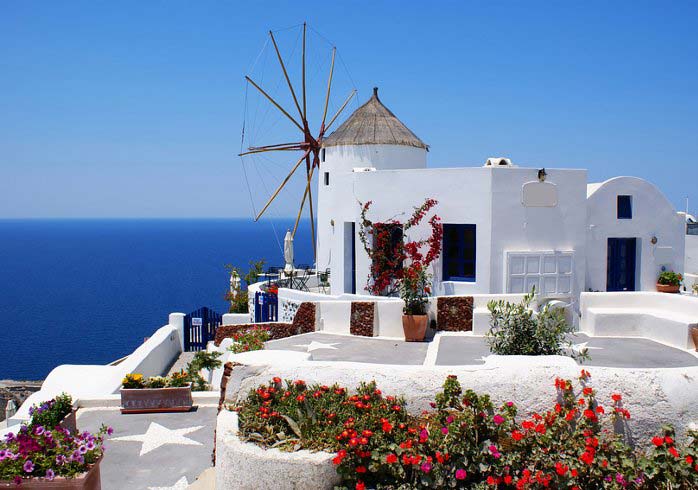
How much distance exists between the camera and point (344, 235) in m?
20.5

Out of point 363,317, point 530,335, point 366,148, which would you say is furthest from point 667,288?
Result: point 366,148

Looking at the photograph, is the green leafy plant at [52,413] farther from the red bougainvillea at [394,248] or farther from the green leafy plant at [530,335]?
the red bougainvillea at [394,248]

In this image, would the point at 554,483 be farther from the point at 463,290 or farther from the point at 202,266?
the point at 202,266

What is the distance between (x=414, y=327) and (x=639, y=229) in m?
9.91

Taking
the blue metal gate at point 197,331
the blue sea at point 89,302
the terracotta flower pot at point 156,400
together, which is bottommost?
the blue sea at point 89,302

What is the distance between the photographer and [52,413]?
24.6ft

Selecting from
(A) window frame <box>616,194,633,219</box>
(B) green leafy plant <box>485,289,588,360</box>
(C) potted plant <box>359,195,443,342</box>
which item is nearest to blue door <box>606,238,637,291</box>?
(A) window frame <box>616,194,633,219</box>

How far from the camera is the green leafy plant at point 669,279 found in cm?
1948

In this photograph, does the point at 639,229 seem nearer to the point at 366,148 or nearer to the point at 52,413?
the point at 366,148

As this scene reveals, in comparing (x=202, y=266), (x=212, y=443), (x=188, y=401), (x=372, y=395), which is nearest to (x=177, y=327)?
(x=188, y=401)

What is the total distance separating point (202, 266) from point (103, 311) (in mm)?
63172

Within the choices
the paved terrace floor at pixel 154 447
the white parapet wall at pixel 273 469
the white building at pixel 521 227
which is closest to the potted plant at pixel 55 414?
the paved terrace floor at pixel 154 447

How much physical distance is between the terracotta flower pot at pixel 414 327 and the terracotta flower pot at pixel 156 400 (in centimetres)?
598

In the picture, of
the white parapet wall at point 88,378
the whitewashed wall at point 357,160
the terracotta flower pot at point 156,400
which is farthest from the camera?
the whitewashed wall at point 357,160
